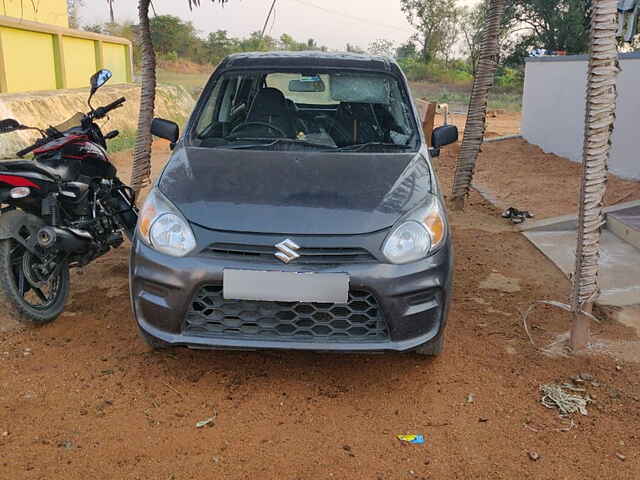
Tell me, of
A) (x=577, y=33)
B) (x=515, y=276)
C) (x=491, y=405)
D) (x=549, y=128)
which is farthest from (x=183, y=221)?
(x=577, y=33)

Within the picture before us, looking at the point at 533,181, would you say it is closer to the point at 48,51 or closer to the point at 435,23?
the point at 48,51

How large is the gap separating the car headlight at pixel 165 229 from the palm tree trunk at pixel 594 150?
85.2 inches

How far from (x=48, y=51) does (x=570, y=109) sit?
36.2ft

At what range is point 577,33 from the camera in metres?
31.8

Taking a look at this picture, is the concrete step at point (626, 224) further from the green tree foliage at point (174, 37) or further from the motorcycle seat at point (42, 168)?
the green tree foliage at point (174, 37)

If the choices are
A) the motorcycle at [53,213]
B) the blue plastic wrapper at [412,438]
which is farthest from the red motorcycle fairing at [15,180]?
the blue plastic wrapper at [412,438]

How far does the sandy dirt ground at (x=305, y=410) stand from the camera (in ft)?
9.07

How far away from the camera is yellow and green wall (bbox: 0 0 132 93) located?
12.6 meters

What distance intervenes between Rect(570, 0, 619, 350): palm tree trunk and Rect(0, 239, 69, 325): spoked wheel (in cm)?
324

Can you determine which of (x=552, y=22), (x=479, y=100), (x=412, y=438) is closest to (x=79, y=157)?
(x=412, y=438)

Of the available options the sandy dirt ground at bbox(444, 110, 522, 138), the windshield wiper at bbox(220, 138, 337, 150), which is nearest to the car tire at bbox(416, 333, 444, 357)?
the windshield wiper at bbox(220, 138, 337, 150)

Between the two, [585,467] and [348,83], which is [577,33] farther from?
[585,467]

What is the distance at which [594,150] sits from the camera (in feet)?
11.7

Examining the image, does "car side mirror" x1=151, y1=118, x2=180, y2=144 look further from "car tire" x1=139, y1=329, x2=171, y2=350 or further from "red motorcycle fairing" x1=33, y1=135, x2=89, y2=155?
"car tire" x1=139, y1=329, x2=171, y2=350
